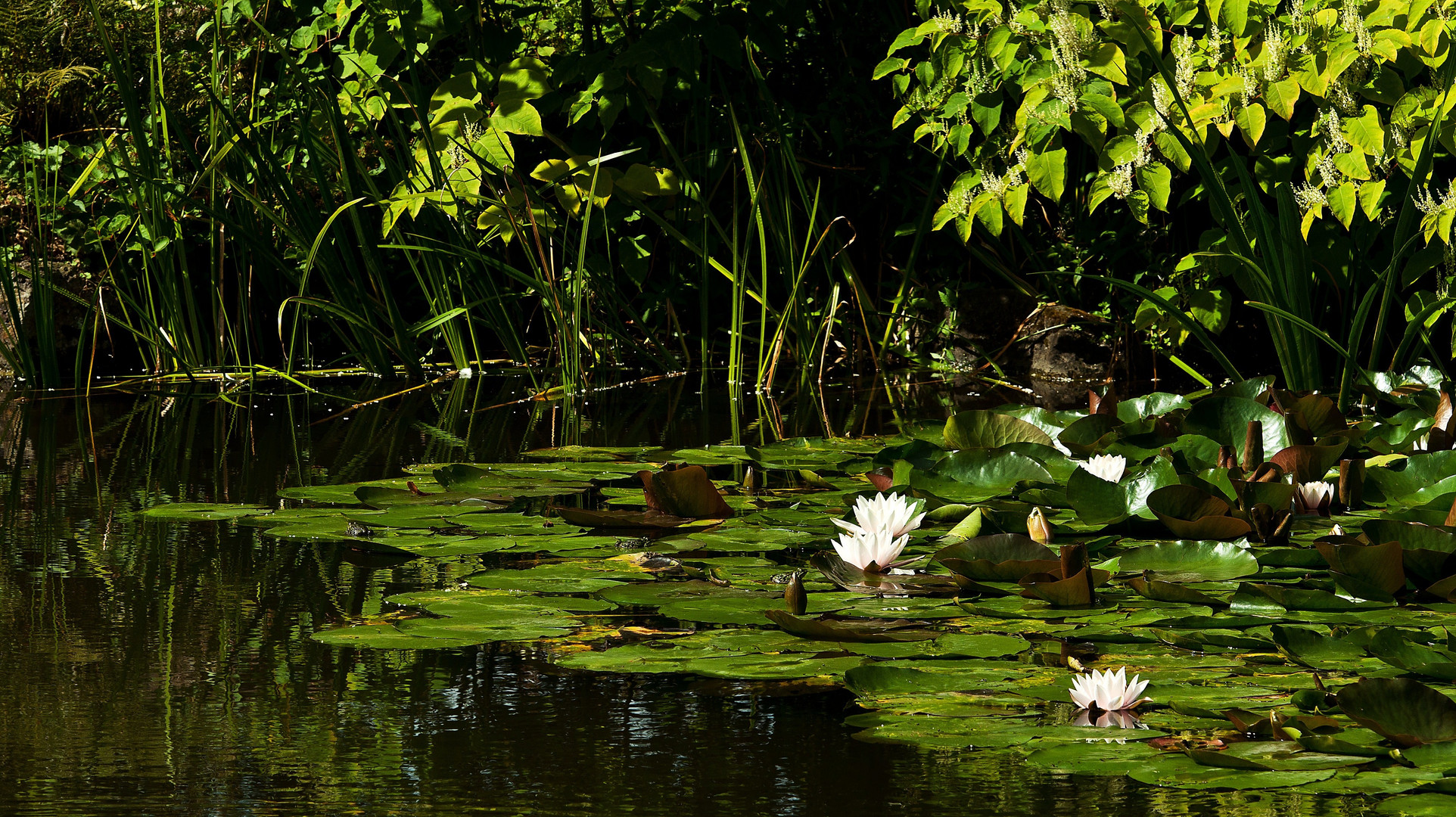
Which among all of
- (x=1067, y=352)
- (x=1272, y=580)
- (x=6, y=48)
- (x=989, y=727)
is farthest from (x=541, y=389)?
(x=6, y=48)

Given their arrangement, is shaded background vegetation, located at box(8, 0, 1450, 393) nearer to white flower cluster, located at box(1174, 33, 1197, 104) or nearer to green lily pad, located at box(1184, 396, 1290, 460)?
white flower cluster, located at box(1174, 33, 1197, 104)

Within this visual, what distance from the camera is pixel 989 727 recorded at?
36.4 inches

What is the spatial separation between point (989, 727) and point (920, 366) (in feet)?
9.86

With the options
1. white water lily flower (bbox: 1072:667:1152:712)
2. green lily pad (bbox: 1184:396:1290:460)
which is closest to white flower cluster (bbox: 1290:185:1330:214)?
green lily pad (bbox: 1184:396:1290:460)

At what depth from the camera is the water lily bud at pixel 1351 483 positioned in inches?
65.8

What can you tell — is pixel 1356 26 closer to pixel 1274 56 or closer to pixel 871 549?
pixel 1274 56

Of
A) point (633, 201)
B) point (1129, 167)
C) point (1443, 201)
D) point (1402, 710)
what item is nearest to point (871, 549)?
point (1402, 710)

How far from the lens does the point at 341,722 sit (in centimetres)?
94

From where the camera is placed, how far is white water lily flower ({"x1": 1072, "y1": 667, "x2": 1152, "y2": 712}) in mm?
923

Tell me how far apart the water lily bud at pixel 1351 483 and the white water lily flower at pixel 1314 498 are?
4cm

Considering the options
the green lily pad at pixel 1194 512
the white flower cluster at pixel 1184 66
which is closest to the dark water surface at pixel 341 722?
the green lily pad at pixel 1194 512

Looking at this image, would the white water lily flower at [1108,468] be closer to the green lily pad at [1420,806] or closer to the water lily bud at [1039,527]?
the water lily bud at [1039,527]

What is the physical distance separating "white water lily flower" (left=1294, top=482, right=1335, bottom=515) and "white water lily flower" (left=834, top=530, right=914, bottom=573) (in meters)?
0.61

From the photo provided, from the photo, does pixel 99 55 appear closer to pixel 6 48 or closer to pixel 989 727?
pixel 6 48
